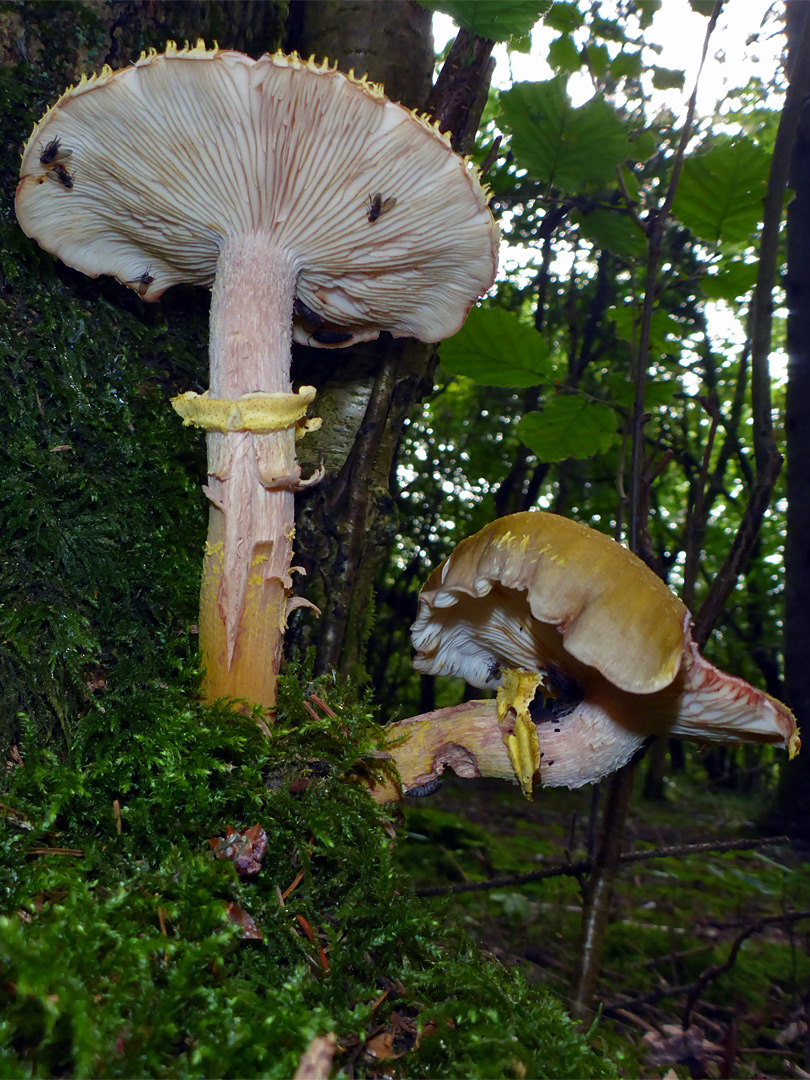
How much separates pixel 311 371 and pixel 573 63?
2.04 meters

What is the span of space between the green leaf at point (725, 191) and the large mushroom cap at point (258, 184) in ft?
4.11

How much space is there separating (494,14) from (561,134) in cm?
69

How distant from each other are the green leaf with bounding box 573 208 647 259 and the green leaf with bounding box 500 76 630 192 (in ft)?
1.94

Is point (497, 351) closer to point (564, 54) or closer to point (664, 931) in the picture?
point (564, 54)

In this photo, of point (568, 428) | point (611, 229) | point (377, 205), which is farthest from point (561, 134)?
point (377, 205)

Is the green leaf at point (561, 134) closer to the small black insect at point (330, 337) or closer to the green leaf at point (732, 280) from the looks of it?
the green leaf at point (732, 280)

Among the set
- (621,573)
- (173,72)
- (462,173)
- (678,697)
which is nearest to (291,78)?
(173,72)

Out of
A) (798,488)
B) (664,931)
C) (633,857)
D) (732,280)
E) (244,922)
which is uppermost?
(732,280)

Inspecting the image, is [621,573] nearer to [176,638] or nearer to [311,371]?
[176,638]

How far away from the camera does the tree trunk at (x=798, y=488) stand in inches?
199

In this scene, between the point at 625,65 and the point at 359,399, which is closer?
the point at 359,399

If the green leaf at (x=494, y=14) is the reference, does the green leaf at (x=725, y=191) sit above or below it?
below

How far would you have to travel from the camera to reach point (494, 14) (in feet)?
6.88

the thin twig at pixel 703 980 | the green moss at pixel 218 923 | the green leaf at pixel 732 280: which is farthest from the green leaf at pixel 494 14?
the thin twig at pixel 703 980
